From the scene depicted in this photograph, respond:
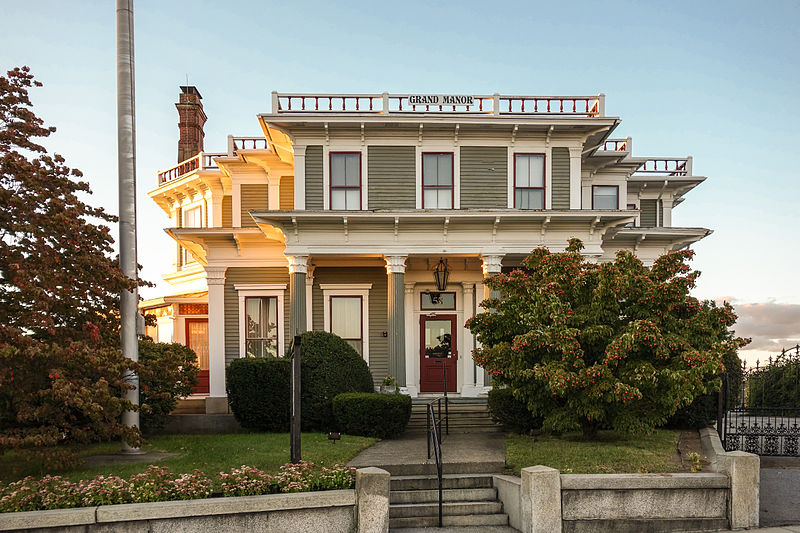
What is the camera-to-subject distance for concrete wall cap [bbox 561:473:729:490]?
8242 millimetres

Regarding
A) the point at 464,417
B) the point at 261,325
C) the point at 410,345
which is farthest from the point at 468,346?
the point at 261,325

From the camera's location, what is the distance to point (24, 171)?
27.7 feet

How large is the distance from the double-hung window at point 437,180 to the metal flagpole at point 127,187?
30.1 feet

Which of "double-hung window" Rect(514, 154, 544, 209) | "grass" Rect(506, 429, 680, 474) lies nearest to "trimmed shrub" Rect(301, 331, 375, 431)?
"grass" Rect(506, 429, 680, 474)

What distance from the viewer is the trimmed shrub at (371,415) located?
12.9 metres

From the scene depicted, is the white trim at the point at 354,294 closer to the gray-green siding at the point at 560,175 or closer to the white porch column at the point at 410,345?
the white porch column at the point at 410,345

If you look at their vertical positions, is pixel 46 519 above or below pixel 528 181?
below

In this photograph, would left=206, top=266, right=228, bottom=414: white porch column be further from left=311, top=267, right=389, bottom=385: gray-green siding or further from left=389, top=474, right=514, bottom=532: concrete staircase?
left=389, top=474, right=514, bottom=532: concrete staircase

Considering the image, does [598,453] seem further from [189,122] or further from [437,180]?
[189,122]

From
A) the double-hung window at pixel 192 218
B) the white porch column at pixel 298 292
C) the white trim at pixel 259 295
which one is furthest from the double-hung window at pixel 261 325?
the double-hung window at pixel 192 218

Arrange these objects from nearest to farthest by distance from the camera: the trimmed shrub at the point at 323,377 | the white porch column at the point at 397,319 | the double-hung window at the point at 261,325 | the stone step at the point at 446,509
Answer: the stone step at the point at 446,509
the trimmed shrub at the point at 323,377
the white porch column at the point at 397,319
the double-hung window at the point at 261,325

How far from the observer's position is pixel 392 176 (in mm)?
17703

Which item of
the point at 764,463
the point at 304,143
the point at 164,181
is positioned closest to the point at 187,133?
the point at 164,181

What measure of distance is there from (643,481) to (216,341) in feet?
45.1
